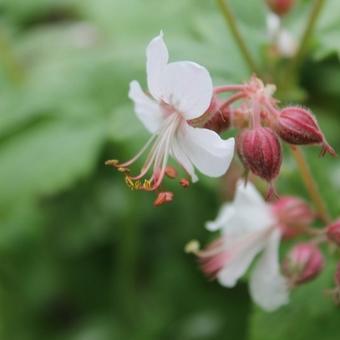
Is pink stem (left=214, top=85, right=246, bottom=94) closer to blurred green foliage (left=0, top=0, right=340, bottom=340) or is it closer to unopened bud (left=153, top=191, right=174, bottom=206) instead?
unopened bud (left=153, top=191, right=174, bottom=206)

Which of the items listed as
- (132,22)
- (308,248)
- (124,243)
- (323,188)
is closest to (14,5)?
(132,22)

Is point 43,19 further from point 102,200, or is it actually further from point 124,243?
point 124,243

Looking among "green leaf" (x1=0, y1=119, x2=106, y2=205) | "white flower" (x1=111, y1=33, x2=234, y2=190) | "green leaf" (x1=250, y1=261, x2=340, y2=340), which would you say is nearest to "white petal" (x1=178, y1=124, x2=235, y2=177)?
"white flower" (x1=111, y1=33, x2=234, y2=190)

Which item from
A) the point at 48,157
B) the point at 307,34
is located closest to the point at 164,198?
the point at 307,34

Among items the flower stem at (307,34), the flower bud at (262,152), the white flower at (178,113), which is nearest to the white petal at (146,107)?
the white flower at (178,113)

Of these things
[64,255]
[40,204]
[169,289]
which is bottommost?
[169,289]

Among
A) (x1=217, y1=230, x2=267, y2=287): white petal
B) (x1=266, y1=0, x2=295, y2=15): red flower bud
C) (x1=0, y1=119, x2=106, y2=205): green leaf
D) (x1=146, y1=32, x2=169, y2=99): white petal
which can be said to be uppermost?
(x1=146, y1=32, x2=169, y2=99): white petal
